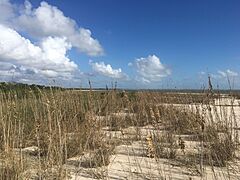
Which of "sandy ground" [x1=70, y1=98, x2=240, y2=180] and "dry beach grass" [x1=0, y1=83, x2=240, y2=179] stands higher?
"dry beach grass" [x1=0, y1=83, x2=240, y2=179]

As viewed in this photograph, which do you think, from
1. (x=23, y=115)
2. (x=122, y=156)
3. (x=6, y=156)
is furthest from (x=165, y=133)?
(x=6, y=156)

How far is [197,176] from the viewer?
5.26 meters

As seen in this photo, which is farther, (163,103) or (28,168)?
(163,103)

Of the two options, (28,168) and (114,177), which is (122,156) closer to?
(114,177)

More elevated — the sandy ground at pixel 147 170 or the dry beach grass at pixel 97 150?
the dry beach grass at pixel 97 150

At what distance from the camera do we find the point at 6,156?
15.1ft

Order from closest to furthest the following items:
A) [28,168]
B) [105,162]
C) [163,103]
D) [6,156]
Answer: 1. [6,156]
2. [28,168]
3. [105,162]
4. [163,103]

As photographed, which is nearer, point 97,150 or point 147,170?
point 147,170

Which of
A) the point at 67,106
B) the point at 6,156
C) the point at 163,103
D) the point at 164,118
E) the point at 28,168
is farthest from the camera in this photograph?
the point at 163,103

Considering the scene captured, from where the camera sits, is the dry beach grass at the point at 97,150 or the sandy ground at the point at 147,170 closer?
the dry beach grass at the point at 97,150

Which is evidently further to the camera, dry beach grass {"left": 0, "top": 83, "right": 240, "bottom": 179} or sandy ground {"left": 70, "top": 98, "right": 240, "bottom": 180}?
sandy ground {"left": 70, "top": 98, "right": 240, "bottom": 180}

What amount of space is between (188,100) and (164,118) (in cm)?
87

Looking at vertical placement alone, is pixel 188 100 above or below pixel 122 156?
above

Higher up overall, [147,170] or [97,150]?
[97,150]
